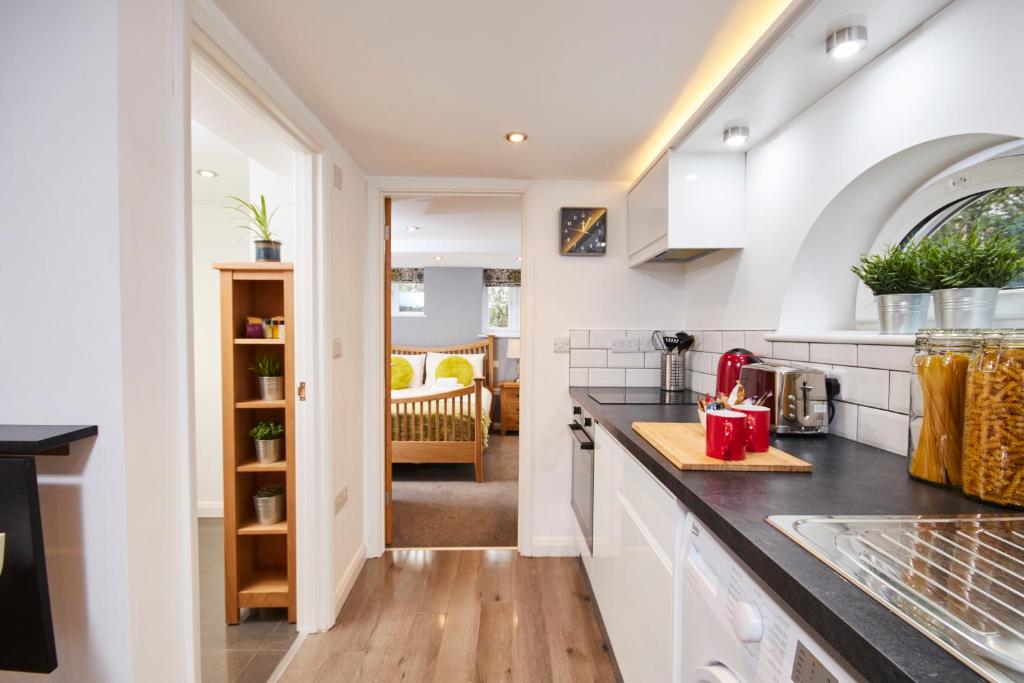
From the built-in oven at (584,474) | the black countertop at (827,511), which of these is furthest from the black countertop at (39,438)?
the built-in oven at (584,474)

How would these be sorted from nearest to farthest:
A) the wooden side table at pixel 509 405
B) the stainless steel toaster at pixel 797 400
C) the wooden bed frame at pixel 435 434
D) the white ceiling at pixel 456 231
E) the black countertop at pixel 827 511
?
the black countertop at pixel 827 511, the stainless steel toaster at pixel 797 400, the white ceiling at pixel 456 231, the wooden bed frame at pixel 435 434, the wooden side table at pixel 509 405

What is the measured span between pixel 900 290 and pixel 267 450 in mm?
2316

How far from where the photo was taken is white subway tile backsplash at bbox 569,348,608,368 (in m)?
2.53

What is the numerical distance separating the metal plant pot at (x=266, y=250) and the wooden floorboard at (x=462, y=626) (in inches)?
64.5

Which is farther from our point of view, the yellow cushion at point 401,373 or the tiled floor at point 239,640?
the yellow cushion at point 401,373

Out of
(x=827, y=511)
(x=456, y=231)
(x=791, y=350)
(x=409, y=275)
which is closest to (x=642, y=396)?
(x=791, y=350)

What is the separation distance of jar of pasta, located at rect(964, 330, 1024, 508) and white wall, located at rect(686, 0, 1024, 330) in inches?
19.1

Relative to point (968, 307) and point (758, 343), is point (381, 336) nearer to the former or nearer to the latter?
point (758, 343)

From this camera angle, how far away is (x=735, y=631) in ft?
2.24

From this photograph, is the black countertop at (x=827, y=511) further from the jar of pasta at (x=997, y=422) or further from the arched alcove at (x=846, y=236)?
the arched alcove at (x=846, y=236)

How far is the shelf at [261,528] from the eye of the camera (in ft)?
6.30

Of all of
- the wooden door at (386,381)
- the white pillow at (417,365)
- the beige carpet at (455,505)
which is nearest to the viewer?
the wooden door at (386,381)

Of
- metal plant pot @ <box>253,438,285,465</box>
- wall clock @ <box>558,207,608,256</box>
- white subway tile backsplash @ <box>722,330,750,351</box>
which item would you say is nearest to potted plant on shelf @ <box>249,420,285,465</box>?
metal plant pot @ <box>253,438,285,465</box>

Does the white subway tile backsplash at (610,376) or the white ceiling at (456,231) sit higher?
→ the white ceiling at (456,231)
